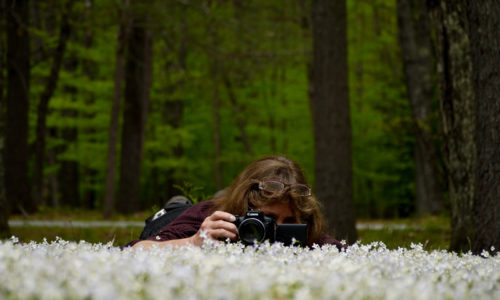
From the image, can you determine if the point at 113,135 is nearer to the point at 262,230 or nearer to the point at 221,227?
the point at 221,227

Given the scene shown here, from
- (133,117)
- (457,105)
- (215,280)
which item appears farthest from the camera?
(133,117)

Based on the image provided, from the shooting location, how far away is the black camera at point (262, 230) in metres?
2.63

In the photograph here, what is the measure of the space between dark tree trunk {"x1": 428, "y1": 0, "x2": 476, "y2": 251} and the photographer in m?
2.57

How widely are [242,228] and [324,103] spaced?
17.9 feet

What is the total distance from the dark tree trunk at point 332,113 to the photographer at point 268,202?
4335mm

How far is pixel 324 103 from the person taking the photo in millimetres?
7840

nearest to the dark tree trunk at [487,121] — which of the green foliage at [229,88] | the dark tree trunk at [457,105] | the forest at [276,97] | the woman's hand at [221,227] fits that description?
the forest at [276,97]

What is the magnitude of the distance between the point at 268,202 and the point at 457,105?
325 centimetres

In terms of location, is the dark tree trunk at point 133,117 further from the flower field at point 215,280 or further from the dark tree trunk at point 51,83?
the flower field at point 215,280

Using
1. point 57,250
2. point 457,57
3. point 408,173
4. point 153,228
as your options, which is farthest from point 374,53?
point 57,250

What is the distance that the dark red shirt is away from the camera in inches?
129

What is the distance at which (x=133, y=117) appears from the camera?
14.9 m

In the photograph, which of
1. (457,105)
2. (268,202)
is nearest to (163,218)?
(268,202)

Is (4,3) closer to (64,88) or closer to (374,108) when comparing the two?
(64,88)
